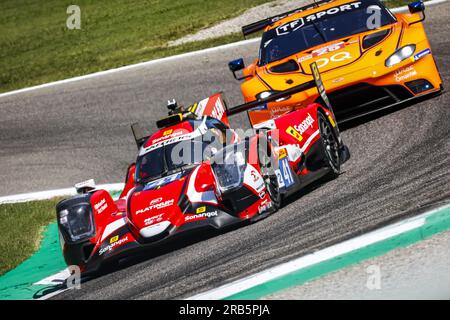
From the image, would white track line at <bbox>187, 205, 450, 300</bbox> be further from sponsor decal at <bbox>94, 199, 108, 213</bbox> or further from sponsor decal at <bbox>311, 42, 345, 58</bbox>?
sponsor decal at <bbox>311, 42, 345, 58</bbox>

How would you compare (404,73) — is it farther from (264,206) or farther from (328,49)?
(264,206)

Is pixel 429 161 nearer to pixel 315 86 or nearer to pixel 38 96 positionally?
pixel 315 86

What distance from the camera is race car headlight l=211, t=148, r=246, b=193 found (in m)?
7.62

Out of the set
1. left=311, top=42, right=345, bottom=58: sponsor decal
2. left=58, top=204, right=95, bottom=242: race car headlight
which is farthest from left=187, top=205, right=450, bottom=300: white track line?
left=311, top=42, right=345, bottom=58: sponsor decal

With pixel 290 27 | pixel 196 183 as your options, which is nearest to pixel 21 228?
pixel 196 183

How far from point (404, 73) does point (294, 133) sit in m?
1.84

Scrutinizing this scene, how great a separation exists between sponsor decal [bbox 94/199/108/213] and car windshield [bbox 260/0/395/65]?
3.58m

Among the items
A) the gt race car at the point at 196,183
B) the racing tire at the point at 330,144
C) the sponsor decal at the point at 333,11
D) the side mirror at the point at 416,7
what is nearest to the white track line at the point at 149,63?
the sponsor decal at the point at 333,11

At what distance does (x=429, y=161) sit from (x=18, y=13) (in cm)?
1823

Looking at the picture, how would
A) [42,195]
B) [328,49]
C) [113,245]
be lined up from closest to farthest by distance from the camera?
[113,245]
[328,49]
[42,195]

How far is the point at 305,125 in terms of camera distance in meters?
8.89
